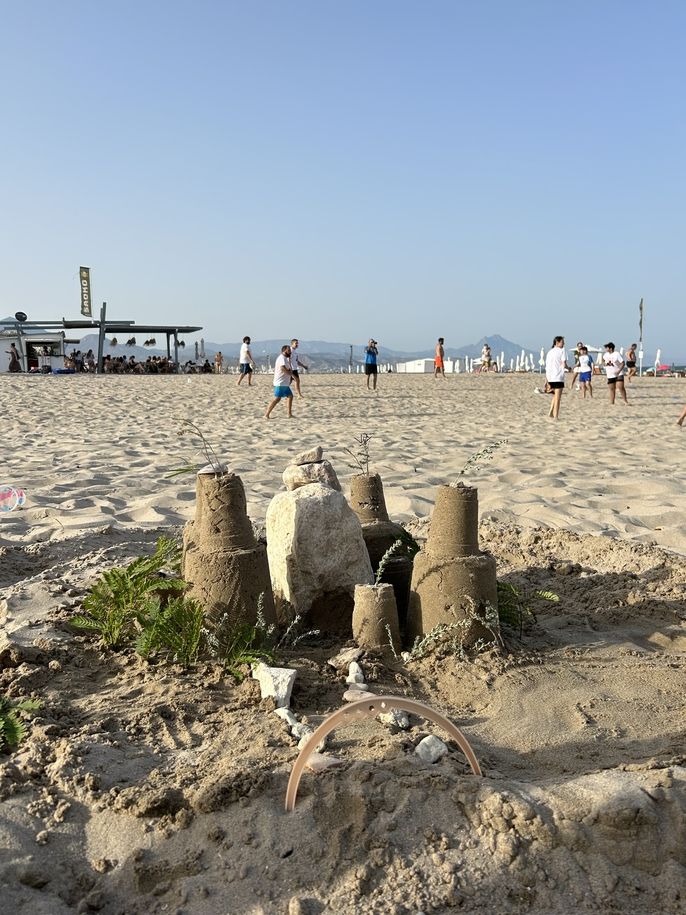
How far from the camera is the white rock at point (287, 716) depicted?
276 cm

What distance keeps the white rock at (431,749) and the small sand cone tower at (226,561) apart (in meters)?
1.08

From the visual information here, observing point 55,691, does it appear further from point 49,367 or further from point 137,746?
point 49,367

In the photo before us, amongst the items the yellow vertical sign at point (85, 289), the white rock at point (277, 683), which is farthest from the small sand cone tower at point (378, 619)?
the yellow vertical sign at point (85, 289)

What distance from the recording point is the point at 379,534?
13.5 ft

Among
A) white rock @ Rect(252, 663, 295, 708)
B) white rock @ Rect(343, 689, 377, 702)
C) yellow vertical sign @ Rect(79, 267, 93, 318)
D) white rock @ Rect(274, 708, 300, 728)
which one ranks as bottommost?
white rock @ Rect(343, 689, 377, 702)

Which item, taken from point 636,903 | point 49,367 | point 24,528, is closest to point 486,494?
point 24,528

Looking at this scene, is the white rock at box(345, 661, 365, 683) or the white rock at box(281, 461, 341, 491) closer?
the white rock at box(345, 661, 365, 683)

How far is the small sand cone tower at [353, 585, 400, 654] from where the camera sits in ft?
11.2

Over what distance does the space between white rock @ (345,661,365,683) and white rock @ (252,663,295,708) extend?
0.28m

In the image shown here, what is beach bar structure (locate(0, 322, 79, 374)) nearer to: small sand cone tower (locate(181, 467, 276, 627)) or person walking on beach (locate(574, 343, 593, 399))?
person walking on beach (locate(574, 343, 593, 399))

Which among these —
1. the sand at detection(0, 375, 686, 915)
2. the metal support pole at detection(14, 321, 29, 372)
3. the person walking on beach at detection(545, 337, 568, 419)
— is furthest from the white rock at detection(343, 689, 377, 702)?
the metal support pole at detection(14, 321, 29, 372)

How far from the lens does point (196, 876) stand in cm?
211

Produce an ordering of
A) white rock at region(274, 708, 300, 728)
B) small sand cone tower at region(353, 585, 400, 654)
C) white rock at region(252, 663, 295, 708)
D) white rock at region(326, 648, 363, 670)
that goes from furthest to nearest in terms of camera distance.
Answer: small sand cone tower at region(353, 585, 400, 654) < white rock at region(326, 648, 363, 670) < white rock at region(252, 663, 295, 708) < white rock at region(274, 708, 300, 728)

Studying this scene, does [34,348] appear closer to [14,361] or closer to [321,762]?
[14,361]
